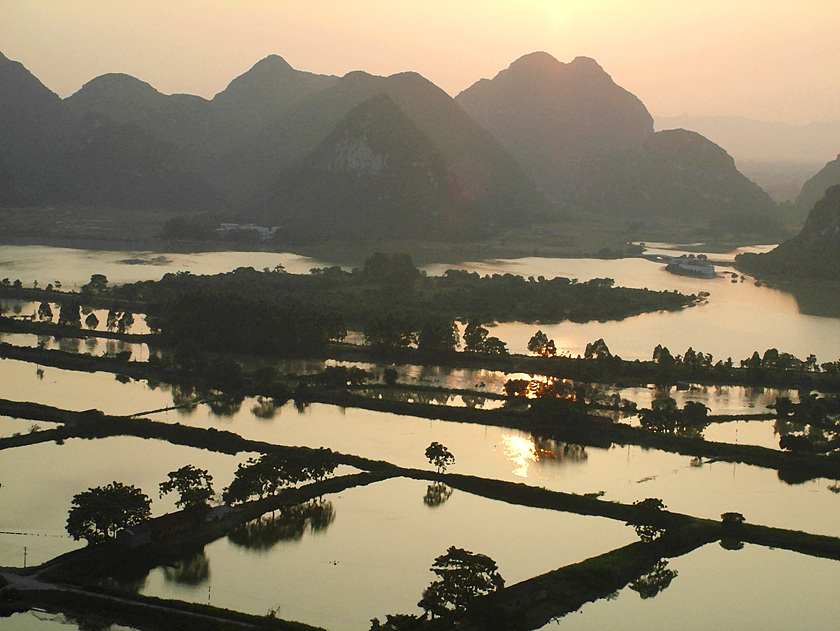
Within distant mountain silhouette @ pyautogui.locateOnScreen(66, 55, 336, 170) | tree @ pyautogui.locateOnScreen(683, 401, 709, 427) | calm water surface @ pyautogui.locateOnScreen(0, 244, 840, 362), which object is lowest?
tree @ pyautogui.locateOnScreen(683, 401, 709, 427)

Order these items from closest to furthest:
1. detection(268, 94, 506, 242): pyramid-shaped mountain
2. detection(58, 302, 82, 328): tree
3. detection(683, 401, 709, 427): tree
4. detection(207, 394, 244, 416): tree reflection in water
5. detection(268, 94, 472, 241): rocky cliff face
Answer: detection(683, 401, 709, 427): tree, detection(207, 394, 244, 416): tree reflection in water, detection(58, 302, 82, 328): tree, detection(268, 94, 506, 242): pyramid-shaped mountain, detection(268, 94, 472, 241): rocky cliff face

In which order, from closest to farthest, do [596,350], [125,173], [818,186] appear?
[596,350] < [125,173] < [818,186]

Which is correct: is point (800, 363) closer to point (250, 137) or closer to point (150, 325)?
point (150, 325)

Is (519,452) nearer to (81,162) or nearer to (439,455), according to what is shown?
(439,455)

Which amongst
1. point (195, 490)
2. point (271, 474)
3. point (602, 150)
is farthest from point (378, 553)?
point (602, 150)

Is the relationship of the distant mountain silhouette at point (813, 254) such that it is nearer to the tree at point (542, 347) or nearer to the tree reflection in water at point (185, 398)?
the tree at point (542, 347)

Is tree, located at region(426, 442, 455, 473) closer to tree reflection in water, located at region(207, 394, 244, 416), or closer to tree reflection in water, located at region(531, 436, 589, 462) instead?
tree reflection in water, located at region(531, 436, 589, 462)

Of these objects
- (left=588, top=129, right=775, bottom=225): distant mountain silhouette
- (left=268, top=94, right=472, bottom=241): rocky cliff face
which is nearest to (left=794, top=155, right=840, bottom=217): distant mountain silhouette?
(left=588, top=129, right=775, bottom=225): distant mountain silhouette
